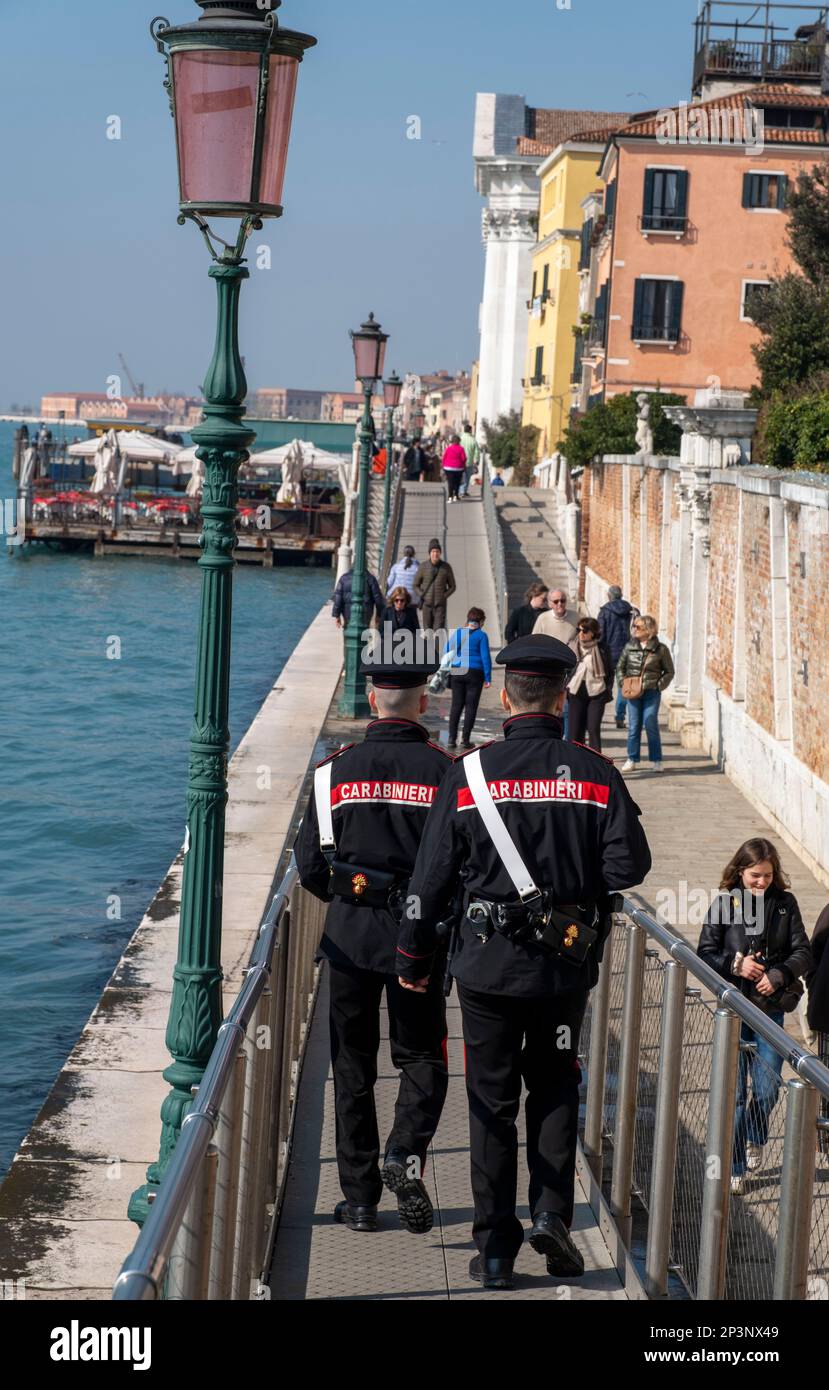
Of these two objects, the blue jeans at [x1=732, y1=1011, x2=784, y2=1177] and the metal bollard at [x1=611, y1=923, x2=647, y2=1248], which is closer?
the blue jeans at [x1=732, y1=1011, x2=784, y2=1177]

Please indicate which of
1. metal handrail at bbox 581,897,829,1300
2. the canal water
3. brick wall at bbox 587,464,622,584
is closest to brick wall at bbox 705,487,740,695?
the canal water

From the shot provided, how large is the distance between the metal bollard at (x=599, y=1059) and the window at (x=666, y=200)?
39390 mm

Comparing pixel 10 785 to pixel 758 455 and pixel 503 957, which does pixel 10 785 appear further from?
pixel 503 957

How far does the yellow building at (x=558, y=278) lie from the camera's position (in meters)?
58.6

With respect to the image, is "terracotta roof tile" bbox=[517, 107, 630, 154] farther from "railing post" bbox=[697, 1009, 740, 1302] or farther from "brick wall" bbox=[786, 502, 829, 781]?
"railing post" bbox=[697, 1009, 740, 1302]

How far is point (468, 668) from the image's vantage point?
1641 centimetres

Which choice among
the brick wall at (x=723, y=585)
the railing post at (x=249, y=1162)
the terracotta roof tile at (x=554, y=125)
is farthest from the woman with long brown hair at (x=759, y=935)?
the terracotta roof tile at (x=554, y=125)

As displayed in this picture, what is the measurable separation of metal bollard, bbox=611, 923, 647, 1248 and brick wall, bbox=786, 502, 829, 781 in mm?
7496

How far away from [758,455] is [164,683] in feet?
49.5

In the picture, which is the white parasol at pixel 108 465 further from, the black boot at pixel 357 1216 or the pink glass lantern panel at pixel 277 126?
the black boot at pixel 357 1216

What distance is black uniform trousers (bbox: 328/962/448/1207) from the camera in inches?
209

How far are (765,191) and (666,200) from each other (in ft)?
8.05
